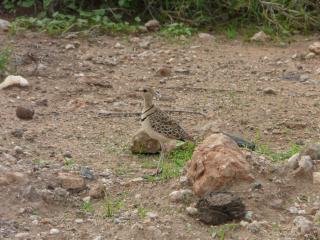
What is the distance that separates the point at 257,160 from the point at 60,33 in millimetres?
4683

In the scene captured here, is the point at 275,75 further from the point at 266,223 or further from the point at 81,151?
the point at 266,223

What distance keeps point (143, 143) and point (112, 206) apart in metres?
1.26

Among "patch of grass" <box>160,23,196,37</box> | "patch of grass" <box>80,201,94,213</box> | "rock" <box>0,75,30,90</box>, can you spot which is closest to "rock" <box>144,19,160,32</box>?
"patch of grass" <box>160,23,196,37</box>

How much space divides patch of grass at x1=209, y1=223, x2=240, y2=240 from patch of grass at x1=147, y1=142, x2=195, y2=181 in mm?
783

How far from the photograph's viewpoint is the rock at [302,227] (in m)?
4.98

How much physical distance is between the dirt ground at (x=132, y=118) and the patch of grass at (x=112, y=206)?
0.06ft

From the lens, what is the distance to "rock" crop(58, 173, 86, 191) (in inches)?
224

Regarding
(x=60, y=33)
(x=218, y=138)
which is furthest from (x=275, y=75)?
(x=218, y=138)

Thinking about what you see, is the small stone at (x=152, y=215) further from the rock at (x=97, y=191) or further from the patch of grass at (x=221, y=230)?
the rock at (x=97, y=191)

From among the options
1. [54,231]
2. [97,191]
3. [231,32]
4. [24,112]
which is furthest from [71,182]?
[231,32]

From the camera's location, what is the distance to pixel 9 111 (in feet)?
24.7

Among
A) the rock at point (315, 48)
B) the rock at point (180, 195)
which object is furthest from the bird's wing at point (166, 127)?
the rock at point (315, 48)

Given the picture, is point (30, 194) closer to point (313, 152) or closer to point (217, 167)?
point (217, 167)

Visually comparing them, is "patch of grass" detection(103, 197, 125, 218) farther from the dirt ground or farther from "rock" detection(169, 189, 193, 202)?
"rock" detection(169, 189, 193, 202)
